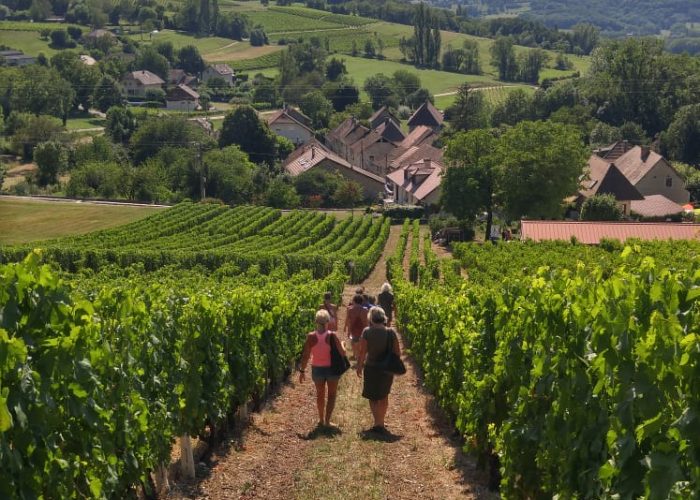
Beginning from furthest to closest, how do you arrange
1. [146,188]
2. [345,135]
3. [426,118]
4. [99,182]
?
[426,118]
[345,135]
[99,182]
[146,188]

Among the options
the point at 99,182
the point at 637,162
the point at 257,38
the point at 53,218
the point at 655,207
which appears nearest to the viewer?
the point at 53,218

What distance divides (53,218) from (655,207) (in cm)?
4297

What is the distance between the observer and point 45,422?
6.41 metres

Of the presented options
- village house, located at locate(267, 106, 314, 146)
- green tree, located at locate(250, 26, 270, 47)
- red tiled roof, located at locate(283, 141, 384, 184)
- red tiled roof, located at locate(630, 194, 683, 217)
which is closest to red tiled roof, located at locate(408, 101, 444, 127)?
village house, located at locate(267, 106, 314, 146)

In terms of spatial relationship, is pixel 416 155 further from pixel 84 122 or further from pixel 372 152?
pixel 84 122

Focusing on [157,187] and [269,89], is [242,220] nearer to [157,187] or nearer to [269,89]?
[157,187]

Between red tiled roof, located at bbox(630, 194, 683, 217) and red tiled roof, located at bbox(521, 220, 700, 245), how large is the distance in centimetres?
2025

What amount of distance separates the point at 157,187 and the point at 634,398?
82.8 m

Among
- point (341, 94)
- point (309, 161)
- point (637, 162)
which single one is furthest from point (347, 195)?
point (341, 94)

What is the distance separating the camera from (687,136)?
318ft

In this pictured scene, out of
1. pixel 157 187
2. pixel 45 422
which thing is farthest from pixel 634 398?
pixel 157 187

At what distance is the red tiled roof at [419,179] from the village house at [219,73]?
8489cm

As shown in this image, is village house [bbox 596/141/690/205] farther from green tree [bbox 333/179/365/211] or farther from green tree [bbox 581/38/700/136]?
green tree [bbox 581/38/700/136]

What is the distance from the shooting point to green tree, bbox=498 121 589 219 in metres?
58.0
